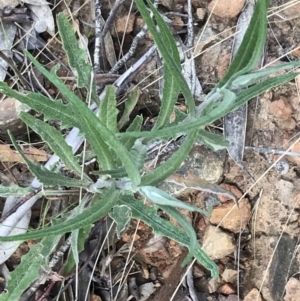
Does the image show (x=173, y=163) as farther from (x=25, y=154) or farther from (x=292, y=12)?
(x=292, y=12)

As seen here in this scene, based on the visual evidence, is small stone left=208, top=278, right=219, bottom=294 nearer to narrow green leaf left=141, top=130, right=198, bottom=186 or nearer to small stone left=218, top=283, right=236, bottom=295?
small stone left=218, top=283, right=236, bottom=295

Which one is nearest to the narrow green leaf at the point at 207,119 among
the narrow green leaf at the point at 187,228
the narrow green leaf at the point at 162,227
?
the narrow green leaf at the point at 187,228

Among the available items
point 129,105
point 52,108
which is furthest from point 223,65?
point 52,108

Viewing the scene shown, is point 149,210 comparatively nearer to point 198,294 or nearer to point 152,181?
point 152,181

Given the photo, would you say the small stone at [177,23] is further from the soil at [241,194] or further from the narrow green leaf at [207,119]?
the narrow green leaf at [207,119]

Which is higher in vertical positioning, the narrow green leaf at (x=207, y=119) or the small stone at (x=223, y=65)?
the narrow green leaf at (x=207, y=119)
